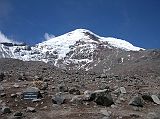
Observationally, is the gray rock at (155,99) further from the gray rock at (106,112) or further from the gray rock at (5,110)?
the gray rock at (5,110)

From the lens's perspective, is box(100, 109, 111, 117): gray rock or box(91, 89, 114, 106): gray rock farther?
box(91, 89, 114, 106): gray rock

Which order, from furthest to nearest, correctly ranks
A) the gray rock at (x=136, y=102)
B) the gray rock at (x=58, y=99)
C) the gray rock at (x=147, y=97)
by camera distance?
the gray rock at (x=147, y=97) < the gray rock at (x=136, y=102) < the gray rock at (x=58, y=99)

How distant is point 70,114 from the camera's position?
51.0ft

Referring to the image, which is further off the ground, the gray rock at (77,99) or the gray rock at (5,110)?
the gray rock at (77,99)

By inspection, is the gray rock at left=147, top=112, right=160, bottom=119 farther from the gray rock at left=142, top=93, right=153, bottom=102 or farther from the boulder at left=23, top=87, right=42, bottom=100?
the boulder at left=23, top=87, right=42, bottom=100

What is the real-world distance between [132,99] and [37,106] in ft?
15.2

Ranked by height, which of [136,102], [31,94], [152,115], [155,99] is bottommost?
[152,115]

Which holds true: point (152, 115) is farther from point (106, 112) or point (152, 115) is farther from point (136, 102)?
point (136, 102)

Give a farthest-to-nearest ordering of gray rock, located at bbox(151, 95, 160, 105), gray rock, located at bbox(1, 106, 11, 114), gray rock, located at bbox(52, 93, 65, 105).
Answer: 1. gray rock, located at bbox(151, 95, 160, 105)
2. gray rock, located at bbox(52, 93, 65, 105)
3. gray rock, located at bbox(1, 106, 11, 114)

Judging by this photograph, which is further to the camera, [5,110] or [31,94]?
[31,94]

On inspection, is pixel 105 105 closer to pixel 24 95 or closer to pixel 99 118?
pixel 99 118

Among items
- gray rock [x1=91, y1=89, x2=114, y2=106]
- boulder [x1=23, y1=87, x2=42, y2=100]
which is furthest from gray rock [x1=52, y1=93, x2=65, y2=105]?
gray rock [x1=91, y1=89, x2=114, y2=106]

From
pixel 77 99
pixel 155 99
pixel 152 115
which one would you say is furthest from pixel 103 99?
pixel 155 99

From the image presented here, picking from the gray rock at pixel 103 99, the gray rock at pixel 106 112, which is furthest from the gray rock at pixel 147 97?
the gray rock at pixel 106 112
